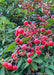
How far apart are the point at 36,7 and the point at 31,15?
15cm

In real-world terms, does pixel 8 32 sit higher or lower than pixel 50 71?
higher

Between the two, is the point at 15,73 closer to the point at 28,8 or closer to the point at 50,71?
the point at 50,71

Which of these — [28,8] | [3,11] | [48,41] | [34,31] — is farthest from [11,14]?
[48,41]

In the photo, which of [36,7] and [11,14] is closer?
[36,7]

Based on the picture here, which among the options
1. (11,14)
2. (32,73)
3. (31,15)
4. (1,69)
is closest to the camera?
(1,69)

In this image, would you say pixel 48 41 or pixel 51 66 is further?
pixel 51 66

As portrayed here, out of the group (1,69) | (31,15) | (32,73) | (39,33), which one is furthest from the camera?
(31,15)

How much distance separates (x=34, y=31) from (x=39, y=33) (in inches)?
2.6

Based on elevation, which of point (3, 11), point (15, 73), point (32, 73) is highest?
point (3, 11)

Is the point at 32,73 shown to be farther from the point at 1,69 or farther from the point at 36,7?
the point at 36,7

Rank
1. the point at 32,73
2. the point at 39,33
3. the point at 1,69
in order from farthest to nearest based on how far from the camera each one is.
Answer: the point at 32,73
the point at 1,69
the point at 39,33

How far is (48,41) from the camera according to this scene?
1038 millimetres

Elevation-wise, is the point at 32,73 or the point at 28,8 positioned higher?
the point at 28,8

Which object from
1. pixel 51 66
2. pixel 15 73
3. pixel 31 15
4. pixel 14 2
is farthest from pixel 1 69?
pixel 14 2
